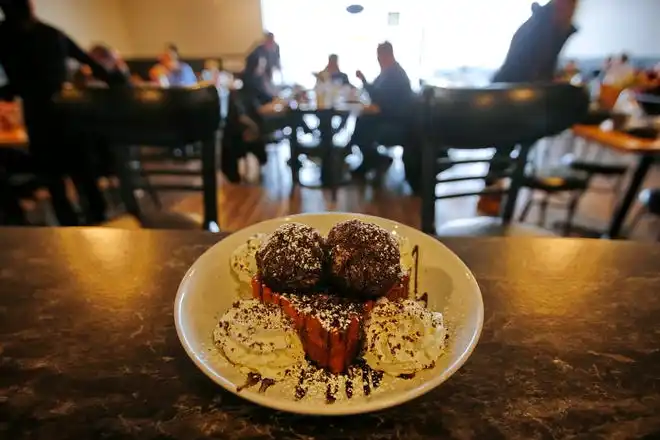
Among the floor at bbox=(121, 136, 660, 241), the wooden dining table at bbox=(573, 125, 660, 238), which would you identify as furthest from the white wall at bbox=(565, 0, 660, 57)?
the wooden dining table at bbox=(573, 125, 660, 238)

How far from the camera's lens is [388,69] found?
4.18ft

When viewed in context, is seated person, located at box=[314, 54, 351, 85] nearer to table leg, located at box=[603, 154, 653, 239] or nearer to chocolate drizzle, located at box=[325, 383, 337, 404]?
chocolate drizzle, located at box=[325, 383, 337, 404]

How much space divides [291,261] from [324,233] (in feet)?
0.69

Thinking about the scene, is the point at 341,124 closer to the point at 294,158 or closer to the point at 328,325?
the point at 294,158

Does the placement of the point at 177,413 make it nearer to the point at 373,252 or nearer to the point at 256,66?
the point at 373,252

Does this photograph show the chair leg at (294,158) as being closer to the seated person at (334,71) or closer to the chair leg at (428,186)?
the seated person at (334,71)

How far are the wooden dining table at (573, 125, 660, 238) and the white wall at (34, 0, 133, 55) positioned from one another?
5001 millimetres

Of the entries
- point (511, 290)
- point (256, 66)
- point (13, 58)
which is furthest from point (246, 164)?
point (511, 290)

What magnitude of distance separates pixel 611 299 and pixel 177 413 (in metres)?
0.66

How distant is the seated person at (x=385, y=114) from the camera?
1295 mm

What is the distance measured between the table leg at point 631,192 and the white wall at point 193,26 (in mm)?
4375

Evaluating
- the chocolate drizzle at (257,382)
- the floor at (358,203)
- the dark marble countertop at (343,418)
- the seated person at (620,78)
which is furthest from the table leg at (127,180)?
the seated person at (620,78)

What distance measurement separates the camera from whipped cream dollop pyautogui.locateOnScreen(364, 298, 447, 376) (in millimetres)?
472

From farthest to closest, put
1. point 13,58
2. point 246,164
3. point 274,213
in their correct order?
point 246,164 < point 274,213 < point 13,58
